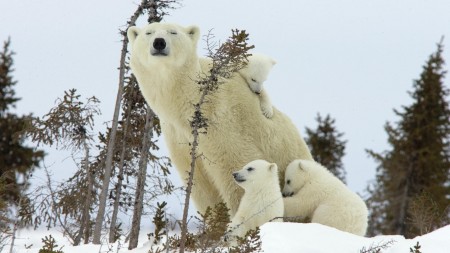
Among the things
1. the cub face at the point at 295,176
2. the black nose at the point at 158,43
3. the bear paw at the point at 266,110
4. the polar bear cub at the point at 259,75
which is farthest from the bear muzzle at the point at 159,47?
the cub face at the point at 295,176

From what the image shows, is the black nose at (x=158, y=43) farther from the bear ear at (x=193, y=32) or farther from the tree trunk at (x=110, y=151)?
the tree trunk at (x=110, y=151)

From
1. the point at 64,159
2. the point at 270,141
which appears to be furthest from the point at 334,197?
the point at 64,159

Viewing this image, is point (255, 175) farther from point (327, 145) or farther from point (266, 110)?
point (327, 145)

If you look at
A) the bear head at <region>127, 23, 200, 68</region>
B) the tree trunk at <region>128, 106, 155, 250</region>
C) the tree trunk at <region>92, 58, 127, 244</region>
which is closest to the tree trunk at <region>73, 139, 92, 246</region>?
the tree trunk at <region>92, 58, 127, 244</region>

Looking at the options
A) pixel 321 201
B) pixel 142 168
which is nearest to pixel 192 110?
pixel 321 201

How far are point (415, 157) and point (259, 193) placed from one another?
20.4 m

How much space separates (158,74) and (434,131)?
21.0m

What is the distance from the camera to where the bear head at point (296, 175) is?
9.86 m

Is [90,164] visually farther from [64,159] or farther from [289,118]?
[289,118]

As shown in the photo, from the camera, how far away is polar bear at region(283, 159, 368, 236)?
9.59 metres

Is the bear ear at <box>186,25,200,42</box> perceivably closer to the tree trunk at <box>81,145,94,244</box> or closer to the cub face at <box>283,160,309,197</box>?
the cub face at <box>283,160,309,197</box>

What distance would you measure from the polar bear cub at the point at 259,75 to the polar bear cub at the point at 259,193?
1090mm

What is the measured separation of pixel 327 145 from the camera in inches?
1077

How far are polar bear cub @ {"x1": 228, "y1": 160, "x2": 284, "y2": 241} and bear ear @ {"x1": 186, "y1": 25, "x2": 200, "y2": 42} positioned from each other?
1801 mm
